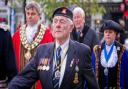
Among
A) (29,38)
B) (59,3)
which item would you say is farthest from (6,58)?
→ (59,3)

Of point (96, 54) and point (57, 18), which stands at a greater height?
point (57, 18)

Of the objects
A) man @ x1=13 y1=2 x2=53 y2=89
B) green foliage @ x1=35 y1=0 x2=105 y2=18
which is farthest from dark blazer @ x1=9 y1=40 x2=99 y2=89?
green foliage @ x1=35 y1=0 x2=105 y2=18

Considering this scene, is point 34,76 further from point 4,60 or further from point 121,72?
point 121,72

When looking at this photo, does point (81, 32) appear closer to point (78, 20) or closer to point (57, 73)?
point (78, 20)

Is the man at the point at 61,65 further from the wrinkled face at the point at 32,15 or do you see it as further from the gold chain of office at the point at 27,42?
the gold chain of office at the point at 27,42

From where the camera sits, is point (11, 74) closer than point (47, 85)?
No

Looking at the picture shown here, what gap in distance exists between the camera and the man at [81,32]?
9125 mm

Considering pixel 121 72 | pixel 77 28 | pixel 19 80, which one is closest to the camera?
pixel 19 80

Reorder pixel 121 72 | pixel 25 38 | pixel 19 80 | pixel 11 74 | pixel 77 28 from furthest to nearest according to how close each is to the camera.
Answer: pixel 77 28 → pixel 25 38 → pixel 121 72 → pixel 11 74 → pixel 19 80

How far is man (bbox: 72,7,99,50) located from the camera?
9.12 meters

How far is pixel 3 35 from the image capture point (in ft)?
21.0

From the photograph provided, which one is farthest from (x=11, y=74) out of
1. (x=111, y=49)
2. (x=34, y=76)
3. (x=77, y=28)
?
(x=77, y=28)

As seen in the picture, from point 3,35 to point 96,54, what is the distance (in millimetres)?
1869

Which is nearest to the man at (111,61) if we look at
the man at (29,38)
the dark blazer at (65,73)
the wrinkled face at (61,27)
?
the man at (29,38)
